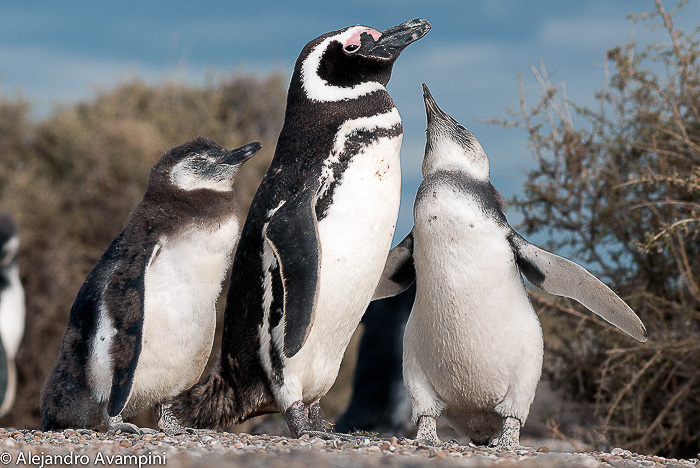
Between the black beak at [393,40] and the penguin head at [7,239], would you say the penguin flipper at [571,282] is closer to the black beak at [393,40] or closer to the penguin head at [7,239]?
the black beak at [393,40]

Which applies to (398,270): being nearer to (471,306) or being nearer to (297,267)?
(471,306)

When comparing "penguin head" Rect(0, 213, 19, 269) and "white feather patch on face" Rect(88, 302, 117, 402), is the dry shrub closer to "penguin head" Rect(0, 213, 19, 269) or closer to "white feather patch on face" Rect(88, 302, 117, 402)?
"penguin head" Rect(0, 213, 19, 269)

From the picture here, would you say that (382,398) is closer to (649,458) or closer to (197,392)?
(197,392)

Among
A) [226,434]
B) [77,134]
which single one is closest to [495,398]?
[226,434]

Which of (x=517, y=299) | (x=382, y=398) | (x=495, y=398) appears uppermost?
(x=517, y=299)

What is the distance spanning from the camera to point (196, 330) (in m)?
3.23

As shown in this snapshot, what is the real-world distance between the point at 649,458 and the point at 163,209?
2.14 meters

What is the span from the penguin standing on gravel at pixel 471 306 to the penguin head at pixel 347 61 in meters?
0.45

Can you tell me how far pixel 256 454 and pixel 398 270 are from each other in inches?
56.8

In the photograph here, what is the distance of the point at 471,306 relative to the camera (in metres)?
3.06

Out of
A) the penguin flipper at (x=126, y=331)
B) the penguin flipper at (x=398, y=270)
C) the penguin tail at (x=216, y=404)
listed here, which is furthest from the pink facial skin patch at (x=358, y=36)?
the penguin tail at (x=216, y=404)

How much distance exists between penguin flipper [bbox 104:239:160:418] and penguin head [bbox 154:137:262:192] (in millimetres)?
382

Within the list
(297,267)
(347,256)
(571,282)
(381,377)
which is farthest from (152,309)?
(381,377)

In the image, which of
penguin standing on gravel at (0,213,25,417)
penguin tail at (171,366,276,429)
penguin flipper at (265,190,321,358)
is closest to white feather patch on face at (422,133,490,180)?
penguin flipper at (265,190,321,358)
